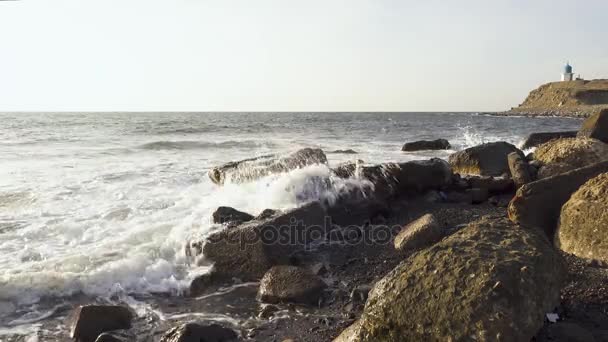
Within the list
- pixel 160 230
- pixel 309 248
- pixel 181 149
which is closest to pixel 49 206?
pixel 160 230

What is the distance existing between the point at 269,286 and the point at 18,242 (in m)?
3.39

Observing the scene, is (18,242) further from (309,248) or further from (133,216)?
(309,248)

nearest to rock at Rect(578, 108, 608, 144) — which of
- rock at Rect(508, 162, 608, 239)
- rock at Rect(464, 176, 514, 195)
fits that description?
rock at Rect(464, 176, 514, 195)

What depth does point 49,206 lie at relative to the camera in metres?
7.58

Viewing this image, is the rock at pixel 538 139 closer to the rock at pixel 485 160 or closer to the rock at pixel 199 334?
the rock at pixel 485 160

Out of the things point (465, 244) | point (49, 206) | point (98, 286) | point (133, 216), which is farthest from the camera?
point (49, 206)

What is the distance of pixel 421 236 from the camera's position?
484 cm

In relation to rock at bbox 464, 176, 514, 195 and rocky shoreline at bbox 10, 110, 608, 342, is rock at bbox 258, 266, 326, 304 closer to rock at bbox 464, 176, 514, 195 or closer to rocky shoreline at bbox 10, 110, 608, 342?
rocky shoreline at bbox 10, 110, 608, 342

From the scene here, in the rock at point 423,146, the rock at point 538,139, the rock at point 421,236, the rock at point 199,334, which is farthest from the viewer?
the rock at point 423,146

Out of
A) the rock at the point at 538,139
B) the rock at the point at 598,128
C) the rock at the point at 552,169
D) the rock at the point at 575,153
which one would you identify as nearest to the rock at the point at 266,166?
the rock at the point at 552,169

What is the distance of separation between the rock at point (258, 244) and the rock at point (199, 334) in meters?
1.12

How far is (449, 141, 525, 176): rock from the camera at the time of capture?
8.51 m

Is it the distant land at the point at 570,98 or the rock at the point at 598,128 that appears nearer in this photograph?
the rock at the point at 598,128

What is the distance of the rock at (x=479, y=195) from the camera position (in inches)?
261
